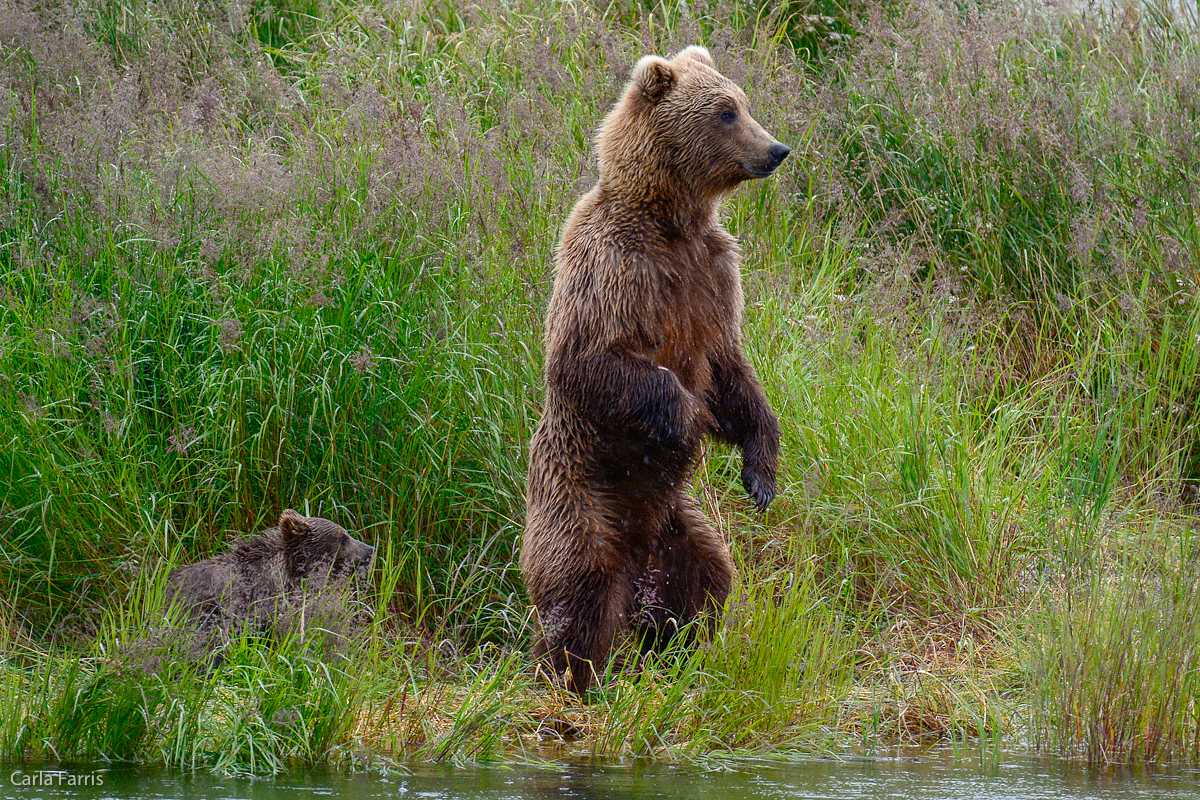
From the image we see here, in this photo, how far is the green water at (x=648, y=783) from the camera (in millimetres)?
3418

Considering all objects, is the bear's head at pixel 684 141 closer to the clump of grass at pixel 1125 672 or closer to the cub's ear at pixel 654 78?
the cub's ear at pixel 654 78

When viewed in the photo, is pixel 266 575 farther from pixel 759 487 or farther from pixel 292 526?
pixel 759 487

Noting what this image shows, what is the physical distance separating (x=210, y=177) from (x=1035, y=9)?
19.0 feet

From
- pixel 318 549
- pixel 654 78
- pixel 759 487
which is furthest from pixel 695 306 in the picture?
pixel 318 549

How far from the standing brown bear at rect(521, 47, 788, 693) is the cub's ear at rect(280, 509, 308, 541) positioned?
34.0 inches

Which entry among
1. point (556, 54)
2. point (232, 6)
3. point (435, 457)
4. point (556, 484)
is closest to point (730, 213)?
point (556, 54)

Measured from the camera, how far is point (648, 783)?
367 cm

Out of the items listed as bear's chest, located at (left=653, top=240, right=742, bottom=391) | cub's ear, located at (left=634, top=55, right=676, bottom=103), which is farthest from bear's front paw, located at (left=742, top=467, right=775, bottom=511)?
cub's ear, located at (left=634, top=55, right=676, bottom=103)

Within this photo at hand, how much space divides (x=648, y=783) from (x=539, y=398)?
2376 millimetres

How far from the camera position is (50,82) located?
7.67m

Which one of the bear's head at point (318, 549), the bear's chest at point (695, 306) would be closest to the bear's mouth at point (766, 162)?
the bear's chest at point (695, 306)

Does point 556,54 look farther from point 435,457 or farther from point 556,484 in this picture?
point 556,484

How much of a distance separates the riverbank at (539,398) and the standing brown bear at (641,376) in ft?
0.97

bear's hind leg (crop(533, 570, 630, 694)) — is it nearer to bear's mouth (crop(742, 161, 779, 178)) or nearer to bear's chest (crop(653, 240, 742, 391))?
bear's chest (crop(653, 240, 742, 391))
